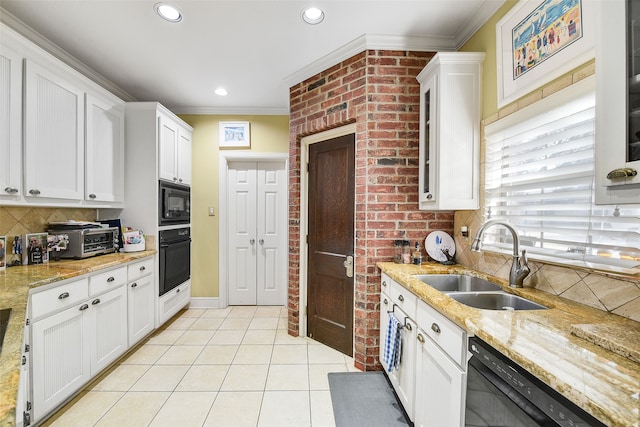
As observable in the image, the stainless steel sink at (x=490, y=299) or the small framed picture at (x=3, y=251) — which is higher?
the small framed picture at (x=3, y=251)

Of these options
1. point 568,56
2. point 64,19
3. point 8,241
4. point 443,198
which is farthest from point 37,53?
point 568,56

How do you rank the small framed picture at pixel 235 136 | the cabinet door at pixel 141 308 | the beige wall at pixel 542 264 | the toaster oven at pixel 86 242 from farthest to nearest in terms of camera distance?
the small framed picture at pixel 235 136 → the cabinet door at pixel 141 308 → the toaster oven at pixel 86 242 → the beige wall at pixel 542 264

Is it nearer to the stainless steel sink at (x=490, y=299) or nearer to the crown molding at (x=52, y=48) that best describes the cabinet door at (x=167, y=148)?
the crown molding at (x=52, y=48)

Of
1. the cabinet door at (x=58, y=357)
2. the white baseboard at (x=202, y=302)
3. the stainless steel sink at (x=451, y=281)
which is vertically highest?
the stainless steel sink at (x=451, y=281)

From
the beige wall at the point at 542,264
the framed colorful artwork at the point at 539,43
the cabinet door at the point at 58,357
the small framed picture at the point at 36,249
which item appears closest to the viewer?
the beige wall at the point at 542,264

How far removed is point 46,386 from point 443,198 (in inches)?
109

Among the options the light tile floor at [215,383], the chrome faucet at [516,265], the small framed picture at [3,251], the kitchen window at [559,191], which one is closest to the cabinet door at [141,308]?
the light tile floor at [215,383]

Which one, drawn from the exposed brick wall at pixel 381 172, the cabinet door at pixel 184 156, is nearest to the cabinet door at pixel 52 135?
the cabinet door at pixel 184 156

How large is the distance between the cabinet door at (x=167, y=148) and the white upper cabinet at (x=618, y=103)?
10.7ft

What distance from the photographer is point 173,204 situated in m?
3.19

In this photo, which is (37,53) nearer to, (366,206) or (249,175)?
(249,175)

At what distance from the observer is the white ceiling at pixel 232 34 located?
1887mm

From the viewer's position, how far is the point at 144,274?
2674 mm

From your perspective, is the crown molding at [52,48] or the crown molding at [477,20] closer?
the crown molding at [477,20]
